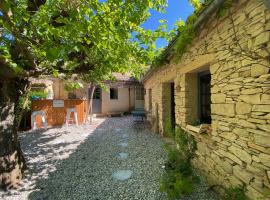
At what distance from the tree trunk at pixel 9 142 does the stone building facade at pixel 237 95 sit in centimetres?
404

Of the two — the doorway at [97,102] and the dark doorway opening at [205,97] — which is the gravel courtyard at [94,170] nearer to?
the dark doorway opening at [205,97]

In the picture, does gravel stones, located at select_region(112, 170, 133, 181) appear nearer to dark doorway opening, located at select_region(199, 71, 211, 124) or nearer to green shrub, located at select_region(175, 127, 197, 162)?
green shrub, located at select_region(175, 127, 197, 162)

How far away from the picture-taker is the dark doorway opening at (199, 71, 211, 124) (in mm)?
3904

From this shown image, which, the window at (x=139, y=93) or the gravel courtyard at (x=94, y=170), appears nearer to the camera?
the gravel courtyard at (x=94, y=170)

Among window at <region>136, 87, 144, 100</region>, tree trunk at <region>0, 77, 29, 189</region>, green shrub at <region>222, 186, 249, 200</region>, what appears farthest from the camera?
window at <region>136, 87, 144, 100</region>

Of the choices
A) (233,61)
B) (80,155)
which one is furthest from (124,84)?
(233,61)

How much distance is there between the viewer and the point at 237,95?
95.5 inches

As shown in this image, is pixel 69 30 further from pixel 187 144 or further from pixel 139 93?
pixel 139 93

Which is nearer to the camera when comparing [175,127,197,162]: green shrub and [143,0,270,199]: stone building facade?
[143,0,270,199]: stone building facade

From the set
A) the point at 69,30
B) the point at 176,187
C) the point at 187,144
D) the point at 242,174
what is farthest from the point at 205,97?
the point at 69,30

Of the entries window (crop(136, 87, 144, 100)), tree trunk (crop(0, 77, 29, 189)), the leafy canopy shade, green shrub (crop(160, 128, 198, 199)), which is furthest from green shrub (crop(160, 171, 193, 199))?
window (crop(136, 87, 144, 100))

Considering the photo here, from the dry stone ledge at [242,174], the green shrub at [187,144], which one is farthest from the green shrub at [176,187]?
the green shrub at [187,144]

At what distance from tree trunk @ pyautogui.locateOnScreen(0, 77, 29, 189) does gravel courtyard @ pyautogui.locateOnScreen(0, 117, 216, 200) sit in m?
0.23

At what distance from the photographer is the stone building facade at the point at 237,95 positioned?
1997 millimetres
